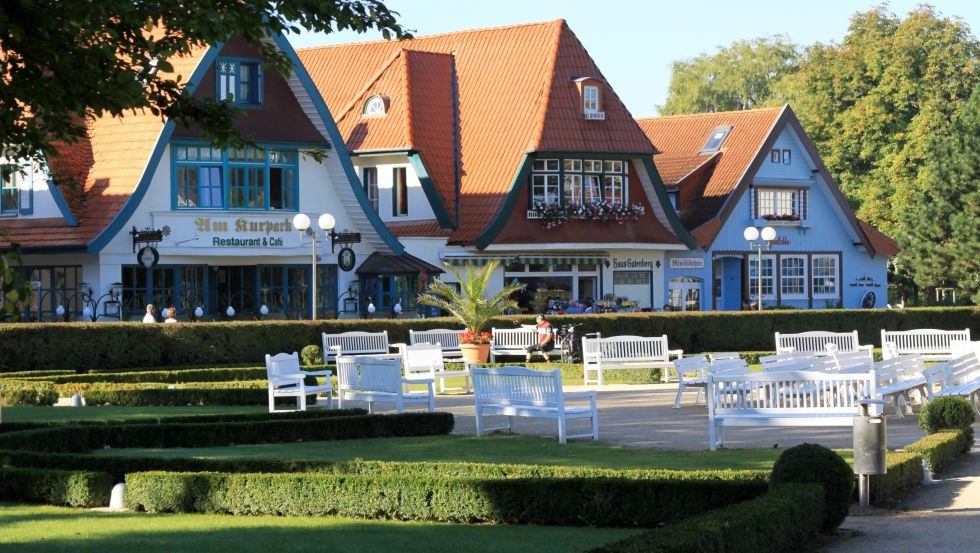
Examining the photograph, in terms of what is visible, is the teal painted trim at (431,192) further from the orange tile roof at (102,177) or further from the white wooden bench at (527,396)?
the white wooden bench at (527,396)

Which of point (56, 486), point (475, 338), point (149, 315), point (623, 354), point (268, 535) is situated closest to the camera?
point (268, 535)

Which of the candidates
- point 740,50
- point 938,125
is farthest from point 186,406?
point 740,50

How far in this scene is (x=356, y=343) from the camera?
105 ft

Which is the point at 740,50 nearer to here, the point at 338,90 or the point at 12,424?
the point at 338,90

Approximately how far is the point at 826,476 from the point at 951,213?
5315 cm

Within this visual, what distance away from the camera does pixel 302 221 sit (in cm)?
3469

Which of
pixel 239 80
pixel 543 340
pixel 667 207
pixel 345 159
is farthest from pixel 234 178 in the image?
pixel 667 207

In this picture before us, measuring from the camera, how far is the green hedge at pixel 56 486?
13344 millimetres

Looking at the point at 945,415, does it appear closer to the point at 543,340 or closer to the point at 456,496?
the point at 456,496

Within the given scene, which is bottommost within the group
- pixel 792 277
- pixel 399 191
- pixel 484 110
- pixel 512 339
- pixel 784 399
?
pixel 784 399

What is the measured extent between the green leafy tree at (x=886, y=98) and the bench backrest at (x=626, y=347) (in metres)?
39.1

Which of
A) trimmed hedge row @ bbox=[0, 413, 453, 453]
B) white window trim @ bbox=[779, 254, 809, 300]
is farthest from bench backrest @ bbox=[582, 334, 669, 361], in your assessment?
white window trim @ bbox=[779, 254, 809, 300]

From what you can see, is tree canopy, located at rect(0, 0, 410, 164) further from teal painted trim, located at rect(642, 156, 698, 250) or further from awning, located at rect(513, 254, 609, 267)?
teal painted trim, located at rect(642, 156, 698, 250)

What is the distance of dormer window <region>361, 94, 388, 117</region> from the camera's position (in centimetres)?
4875
